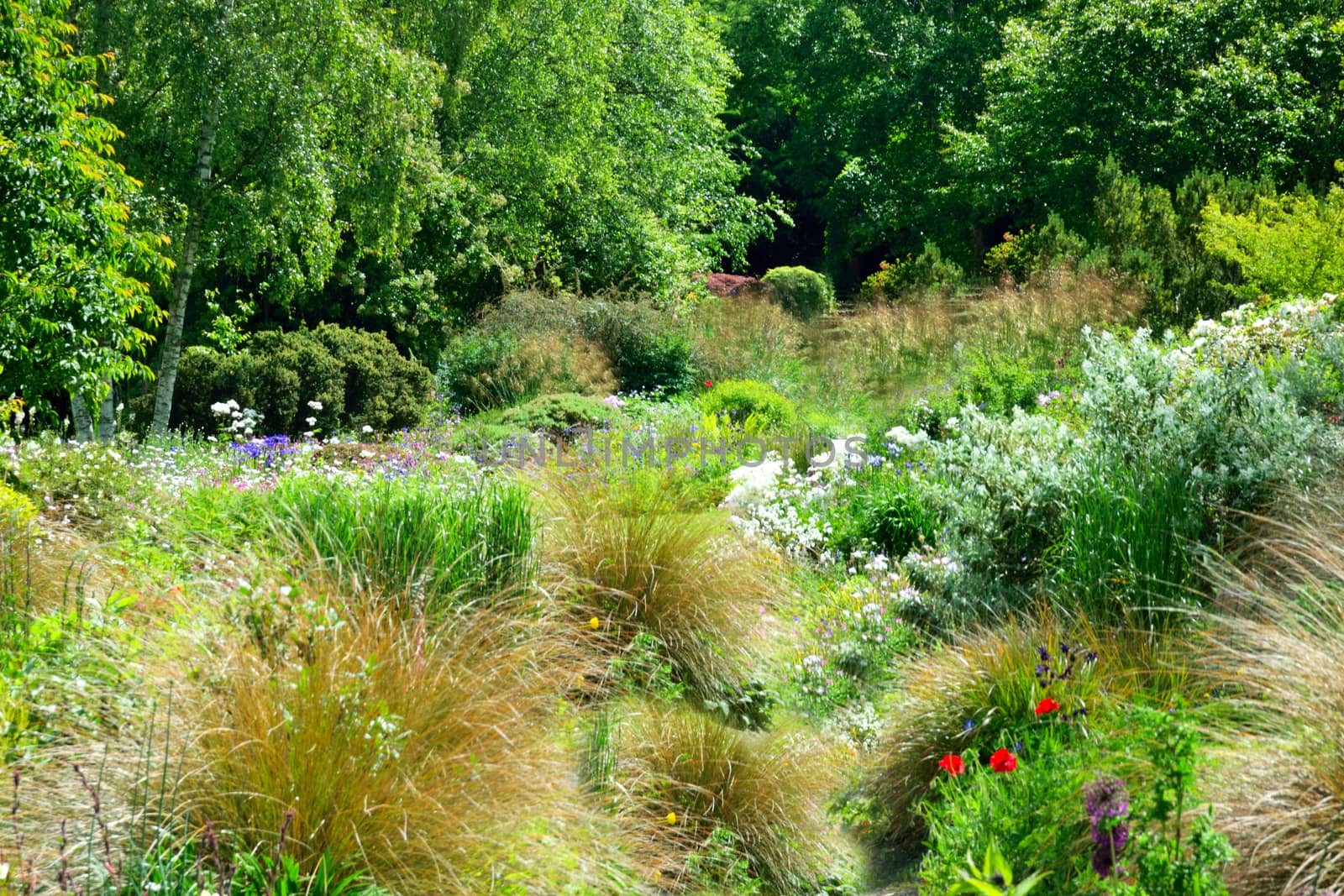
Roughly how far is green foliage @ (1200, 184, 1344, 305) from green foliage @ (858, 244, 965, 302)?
5785 millimetres

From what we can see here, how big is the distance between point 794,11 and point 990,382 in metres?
21.4

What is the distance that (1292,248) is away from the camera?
10430 mm

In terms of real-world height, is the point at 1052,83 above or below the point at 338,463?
above

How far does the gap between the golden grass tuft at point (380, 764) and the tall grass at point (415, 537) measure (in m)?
0.87

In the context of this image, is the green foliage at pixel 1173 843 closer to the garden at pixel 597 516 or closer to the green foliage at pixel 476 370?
the garden at pixel 597 516

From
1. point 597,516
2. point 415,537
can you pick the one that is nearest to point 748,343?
point 597,516

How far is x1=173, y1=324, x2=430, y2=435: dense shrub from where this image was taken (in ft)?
38.9

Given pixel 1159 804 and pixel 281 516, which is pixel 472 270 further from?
pixel 1159 804

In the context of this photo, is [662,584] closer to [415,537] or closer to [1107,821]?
[415,537]

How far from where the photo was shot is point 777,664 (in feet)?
16.6

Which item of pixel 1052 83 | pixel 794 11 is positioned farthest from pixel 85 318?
pixel 794 11

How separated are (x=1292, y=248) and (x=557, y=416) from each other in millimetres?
7338

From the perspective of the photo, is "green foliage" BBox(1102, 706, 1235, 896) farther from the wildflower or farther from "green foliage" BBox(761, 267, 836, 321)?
"green foliage" BBox(761, 267, 836, 321)

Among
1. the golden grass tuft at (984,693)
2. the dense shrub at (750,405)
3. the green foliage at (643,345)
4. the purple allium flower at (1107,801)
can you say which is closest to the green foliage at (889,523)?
the golden grass tuft at (984,693)
